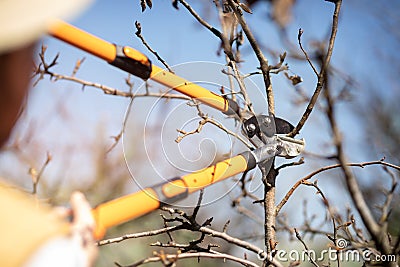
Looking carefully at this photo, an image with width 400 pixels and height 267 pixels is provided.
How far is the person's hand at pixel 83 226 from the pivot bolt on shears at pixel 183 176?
28mm

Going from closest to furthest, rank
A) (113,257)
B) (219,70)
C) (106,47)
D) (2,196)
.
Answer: (2,196)
(106,47)
(219,70)
(113,257)

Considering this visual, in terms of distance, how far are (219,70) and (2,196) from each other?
54 cm

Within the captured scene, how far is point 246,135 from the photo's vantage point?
0.76m

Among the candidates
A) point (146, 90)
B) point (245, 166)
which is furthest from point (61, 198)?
point (245, 166)

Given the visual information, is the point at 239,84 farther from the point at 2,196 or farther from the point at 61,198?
the point at 61,198

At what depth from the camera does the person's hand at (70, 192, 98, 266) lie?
347 mm

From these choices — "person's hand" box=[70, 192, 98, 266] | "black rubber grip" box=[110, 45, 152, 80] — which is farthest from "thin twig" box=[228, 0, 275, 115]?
"person's hand" box=[70, 192, 98, 266]

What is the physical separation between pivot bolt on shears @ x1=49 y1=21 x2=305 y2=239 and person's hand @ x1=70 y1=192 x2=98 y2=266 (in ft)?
0.09

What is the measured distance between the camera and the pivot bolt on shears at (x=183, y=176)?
1.52 feet

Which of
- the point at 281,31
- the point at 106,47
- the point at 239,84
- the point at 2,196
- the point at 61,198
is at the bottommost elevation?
the point at 2,196

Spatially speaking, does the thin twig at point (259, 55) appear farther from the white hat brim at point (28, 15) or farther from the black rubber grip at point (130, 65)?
the white hat brim at point (28, 15)

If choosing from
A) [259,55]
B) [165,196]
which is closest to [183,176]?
[165,196]
